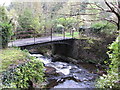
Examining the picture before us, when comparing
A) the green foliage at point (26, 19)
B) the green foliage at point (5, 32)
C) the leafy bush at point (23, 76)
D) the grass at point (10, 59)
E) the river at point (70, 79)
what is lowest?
the river at point (70, 79)

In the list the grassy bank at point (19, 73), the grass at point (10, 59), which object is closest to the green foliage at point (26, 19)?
the grass at point (10, 59)

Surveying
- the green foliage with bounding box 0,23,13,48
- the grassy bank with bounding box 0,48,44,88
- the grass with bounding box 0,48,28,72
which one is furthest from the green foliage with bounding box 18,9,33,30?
the grassy bank with bounding box 0,48,44,88

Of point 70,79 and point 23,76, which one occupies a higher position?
point 23,76

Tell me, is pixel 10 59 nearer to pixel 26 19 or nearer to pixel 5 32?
pixel 5 32

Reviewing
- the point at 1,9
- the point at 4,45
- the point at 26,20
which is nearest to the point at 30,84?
the point at 4,45

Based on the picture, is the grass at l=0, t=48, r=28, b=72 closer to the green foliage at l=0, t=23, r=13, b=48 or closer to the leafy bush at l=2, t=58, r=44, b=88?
the leafy bush at l=2, t=58, r=44, b=88

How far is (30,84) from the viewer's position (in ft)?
12.1

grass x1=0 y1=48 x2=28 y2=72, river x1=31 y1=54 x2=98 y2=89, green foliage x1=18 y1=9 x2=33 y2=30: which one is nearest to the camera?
grass x1=0 y1=48 x2=28 y2=72

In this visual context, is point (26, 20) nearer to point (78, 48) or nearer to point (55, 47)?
point (55, 47)

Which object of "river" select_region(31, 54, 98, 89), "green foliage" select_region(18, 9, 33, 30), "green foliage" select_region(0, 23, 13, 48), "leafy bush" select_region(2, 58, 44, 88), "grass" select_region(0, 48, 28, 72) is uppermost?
"green foliage" select_region(18, 9, 33, 30)

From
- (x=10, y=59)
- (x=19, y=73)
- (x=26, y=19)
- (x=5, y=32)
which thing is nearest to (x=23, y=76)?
(x=19, y=73)

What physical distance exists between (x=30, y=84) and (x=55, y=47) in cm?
779

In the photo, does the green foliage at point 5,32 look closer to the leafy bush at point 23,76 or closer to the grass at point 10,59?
the grass at point 10,59

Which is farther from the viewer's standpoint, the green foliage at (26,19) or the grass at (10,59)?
the green foliage at (26,19)
